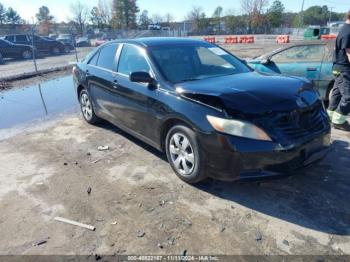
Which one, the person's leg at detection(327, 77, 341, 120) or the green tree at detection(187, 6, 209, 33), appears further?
the green tree at detection(187, 6, 209, 33)

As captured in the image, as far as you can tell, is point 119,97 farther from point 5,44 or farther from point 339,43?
point 5,44

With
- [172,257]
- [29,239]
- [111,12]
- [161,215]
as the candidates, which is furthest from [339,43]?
[111,12]

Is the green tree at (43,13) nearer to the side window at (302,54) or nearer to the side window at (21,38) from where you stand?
the side window at (21,38)

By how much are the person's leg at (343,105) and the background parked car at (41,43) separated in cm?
2340

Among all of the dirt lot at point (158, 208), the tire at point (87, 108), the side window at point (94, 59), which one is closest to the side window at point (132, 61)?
the side window at point (94, 59)

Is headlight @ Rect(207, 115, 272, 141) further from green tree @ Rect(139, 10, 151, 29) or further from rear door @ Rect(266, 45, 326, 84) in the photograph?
green tree @ Rect(139, 10, 151, 29)

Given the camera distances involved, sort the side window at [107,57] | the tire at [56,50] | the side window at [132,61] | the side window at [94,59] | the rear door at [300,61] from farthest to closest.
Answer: the tire at [56,50] < the rear door at [300,61] < the side window at [94,59] < the side window at [107,57] < the side window at [132,61]

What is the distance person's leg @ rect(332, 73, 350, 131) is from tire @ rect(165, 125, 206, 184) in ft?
10.3

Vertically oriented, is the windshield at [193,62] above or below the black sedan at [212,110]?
above

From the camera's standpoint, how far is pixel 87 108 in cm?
615

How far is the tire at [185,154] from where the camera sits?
3.39 meters

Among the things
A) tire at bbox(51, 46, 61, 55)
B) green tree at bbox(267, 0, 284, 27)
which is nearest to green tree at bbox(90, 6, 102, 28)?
green tree at bbox(267, 0, 284, 27)

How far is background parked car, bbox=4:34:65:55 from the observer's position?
22.9 meters

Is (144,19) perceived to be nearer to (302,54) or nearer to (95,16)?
(95,16)
